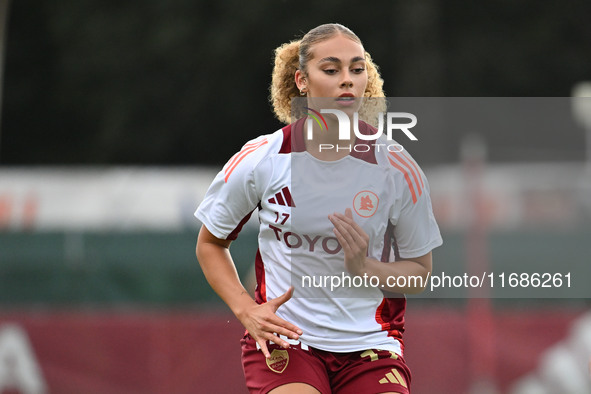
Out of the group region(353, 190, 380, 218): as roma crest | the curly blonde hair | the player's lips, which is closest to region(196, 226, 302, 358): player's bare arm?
region(353, 190, 380, 218): as roma crest

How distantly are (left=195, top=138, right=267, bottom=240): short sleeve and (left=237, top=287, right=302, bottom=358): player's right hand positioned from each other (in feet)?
1.53

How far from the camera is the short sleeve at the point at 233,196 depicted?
436cm

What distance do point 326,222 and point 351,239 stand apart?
0.80ft

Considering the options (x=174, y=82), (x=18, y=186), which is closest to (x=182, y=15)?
(x=174, y=82)

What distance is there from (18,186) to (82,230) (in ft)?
10.6

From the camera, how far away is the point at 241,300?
4.23 metres

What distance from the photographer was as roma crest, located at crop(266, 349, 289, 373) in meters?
4.20

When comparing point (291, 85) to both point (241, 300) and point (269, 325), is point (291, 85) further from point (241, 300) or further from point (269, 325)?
point (269, 325)

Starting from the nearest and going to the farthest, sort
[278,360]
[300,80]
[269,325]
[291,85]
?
[269,325], [278,360], [300,80], [291,85]

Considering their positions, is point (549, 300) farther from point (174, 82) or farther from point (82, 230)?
point (174, 82)

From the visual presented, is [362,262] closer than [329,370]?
Yes

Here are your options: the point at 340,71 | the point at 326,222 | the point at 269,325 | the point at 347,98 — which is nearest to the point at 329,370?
the point at 269,325

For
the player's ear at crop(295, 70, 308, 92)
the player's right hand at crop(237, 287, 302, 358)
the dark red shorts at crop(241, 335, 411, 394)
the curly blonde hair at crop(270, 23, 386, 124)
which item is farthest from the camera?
the curly blonde hair at crop(270, 23, 386, 124)

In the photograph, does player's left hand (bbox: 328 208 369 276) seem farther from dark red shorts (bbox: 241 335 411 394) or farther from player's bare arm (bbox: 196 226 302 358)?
dark red shorts (bbox: 241 335 411 394)
